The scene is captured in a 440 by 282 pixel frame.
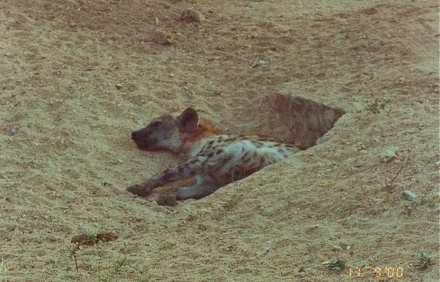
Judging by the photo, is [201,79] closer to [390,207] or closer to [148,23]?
[148,23]

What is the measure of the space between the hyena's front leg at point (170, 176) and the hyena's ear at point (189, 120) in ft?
1.45

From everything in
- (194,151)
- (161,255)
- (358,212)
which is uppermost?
(358,212)

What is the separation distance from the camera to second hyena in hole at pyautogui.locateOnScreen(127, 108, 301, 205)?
234 inches

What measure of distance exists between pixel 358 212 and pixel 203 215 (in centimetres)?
101

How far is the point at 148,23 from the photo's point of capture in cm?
812

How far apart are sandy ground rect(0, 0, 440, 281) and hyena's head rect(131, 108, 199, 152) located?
12 cm

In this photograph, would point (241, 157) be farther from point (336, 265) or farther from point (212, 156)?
point (336, 265)

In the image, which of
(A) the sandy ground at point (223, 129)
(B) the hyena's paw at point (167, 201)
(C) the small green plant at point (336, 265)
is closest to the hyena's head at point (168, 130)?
(A) the sandy ground at point (223, 129)

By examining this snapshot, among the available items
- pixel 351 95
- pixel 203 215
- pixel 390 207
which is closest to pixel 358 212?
pixel 390 207

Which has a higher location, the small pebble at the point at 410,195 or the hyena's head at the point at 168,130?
the small pebble at the point at 410,195

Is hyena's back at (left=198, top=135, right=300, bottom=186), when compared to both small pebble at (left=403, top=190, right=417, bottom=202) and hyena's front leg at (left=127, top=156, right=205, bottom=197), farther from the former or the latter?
small pebble at (left=403, top=190, right=417, bottom=202)

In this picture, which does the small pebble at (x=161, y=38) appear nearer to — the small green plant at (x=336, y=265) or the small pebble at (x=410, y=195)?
the small pebble at (x=410, y=195)

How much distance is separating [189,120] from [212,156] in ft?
1.78

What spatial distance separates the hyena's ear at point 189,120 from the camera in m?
6.48
